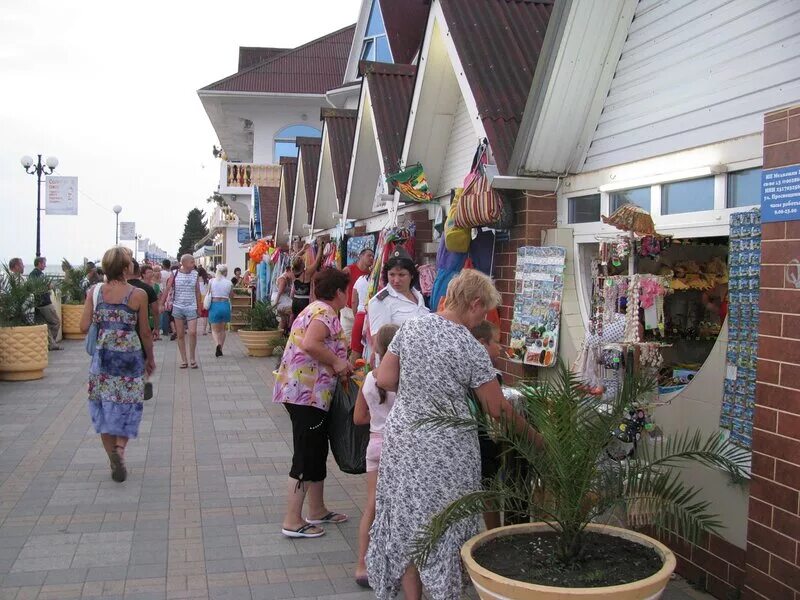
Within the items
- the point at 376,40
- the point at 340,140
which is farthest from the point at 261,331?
the point at 376,40

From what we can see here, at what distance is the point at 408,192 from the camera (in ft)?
29.8

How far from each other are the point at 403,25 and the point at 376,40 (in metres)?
1.79

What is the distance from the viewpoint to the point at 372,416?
185 inches

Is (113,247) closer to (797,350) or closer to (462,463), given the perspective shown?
(462,463)

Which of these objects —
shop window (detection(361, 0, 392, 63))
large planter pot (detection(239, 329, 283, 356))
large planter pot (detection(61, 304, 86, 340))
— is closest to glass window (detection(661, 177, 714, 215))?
large planter pot (detection(239, 329, 283, 356))

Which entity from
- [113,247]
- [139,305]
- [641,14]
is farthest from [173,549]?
[641,14]

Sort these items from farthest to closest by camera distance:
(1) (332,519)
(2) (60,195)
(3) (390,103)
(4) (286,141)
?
(4) (286,141) → (2) (60,195) → (3) (390,103) → (1) (332,519)

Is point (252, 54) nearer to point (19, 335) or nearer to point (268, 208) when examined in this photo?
point (268, 208)

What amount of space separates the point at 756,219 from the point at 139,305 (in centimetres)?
472

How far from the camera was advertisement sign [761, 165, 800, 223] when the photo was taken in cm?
373

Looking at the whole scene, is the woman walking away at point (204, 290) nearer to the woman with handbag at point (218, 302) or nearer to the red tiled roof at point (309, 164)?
the woman with handbag at point (218, 302)

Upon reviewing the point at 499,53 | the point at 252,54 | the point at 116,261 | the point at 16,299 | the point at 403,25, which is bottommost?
the point at 16,299

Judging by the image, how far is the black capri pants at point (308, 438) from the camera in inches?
210

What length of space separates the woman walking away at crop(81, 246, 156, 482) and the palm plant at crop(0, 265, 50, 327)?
20.0ft
